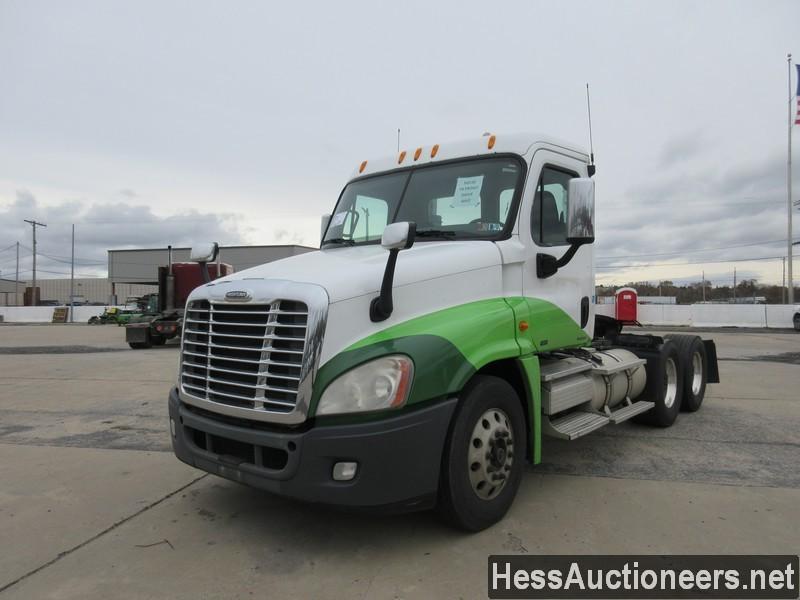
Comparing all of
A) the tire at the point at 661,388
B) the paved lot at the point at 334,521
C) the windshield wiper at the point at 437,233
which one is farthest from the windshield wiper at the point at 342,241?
the tire at the point at 661,388

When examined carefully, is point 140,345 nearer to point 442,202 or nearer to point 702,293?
point 442,202

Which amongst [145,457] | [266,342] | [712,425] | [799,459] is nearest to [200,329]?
[266,342]

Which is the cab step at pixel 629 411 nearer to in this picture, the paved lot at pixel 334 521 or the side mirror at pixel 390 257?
the paved lot at pixel 334 521

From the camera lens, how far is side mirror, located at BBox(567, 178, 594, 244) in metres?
3.72

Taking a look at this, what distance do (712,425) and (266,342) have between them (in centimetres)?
545

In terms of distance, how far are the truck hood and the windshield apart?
22cm

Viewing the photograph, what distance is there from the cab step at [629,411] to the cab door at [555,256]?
756 millimetres

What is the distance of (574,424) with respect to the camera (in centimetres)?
428

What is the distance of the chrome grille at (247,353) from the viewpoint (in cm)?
295

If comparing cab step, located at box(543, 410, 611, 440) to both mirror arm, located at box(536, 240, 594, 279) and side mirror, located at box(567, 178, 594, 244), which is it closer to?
mirror arm, located at box(536, 240, 594, 279)

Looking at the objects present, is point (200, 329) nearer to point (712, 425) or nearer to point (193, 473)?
point (193, 473)

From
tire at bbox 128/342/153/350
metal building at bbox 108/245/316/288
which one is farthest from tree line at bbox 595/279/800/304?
tire at bbox 128/342/153/350

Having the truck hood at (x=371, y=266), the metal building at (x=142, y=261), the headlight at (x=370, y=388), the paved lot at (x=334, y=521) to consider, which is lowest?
the paved lot at (x=334, y=521)

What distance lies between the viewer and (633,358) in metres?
5.62
